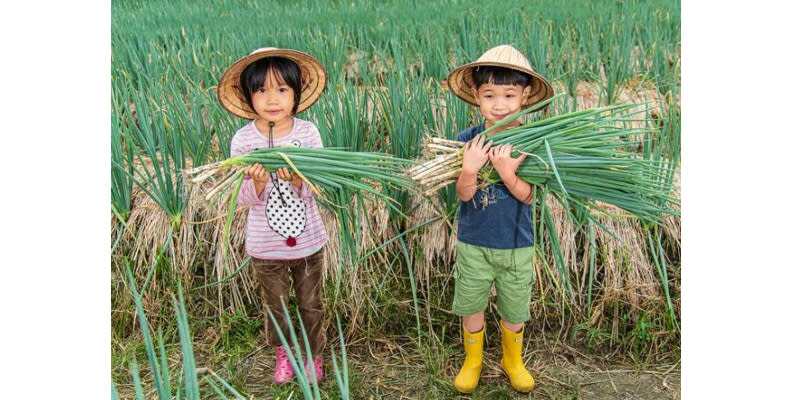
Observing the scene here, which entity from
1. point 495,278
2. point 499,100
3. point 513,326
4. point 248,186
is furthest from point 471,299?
point 248,186

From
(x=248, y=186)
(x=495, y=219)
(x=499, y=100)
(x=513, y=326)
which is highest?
(x=499, y=100)

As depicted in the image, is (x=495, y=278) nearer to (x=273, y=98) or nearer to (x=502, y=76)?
(x=502, y=76)

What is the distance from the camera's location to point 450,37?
2633 mm

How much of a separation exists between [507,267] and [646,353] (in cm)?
86

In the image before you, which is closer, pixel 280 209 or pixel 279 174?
pixel 279 174

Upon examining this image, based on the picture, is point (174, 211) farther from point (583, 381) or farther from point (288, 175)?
point (583, 381)

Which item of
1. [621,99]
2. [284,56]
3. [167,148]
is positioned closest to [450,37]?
[621,99]

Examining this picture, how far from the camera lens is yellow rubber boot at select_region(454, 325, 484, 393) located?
1.83 meters

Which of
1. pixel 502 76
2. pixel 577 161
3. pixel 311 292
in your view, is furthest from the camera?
pixel 311 292

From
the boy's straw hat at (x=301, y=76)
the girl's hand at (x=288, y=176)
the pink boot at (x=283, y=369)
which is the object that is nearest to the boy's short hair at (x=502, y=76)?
the boy's straw hat at (x=301, y=76)

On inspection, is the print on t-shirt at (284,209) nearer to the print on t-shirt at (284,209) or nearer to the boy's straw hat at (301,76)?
the print on t-shirt at (284,209)

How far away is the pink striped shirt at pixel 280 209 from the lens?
160 centimetres

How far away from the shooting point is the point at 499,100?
1539 mm

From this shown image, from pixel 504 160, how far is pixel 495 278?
1.48ft
